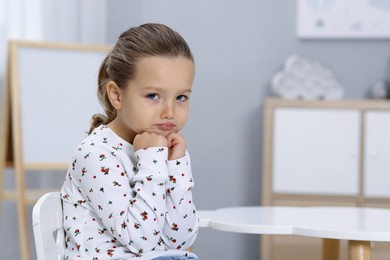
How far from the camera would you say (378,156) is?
3.17 meters

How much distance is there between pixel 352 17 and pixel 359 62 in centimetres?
21

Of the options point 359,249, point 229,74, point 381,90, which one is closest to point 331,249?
point 359,249

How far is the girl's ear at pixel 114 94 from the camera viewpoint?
4.93ft

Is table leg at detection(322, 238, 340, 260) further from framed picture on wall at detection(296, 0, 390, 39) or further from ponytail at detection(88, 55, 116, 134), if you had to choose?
framed picture on wall at detection(296, 0, 390, 39)

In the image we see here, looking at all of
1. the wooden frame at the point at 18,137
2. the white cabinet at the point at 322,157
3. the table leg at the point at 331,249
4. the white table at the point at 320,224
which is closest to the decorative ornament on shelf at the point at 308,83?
the white cabinet at the point at 322,157

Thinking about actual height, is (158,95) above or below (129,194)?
above

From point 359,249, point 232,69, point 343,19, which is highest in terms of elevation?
point 343,19

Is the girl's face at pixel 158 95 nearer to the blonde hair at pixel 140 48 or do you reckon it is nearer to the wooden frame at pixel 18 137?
the blonde hair at pixel 140 48

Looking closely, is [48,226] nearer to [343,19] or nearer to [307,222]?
[307,222]

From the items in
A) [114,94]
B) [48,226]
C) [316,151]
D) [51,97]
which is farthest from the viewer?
[316,151]

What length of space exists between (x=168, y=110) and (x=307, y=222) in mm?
614

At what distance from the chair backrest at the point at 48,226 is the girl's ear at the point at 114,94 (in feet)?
0.70

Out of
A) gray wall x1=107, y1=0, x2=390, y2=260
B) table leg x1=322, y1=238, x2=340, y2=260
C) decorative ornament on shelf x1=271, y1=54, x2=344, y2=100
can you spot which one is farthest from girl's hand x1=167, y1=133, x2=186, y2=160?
gray wall x1=107, y1=0, x2=390, y2=260

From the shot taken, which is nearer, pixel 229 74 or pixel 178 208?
pixel 178 208
